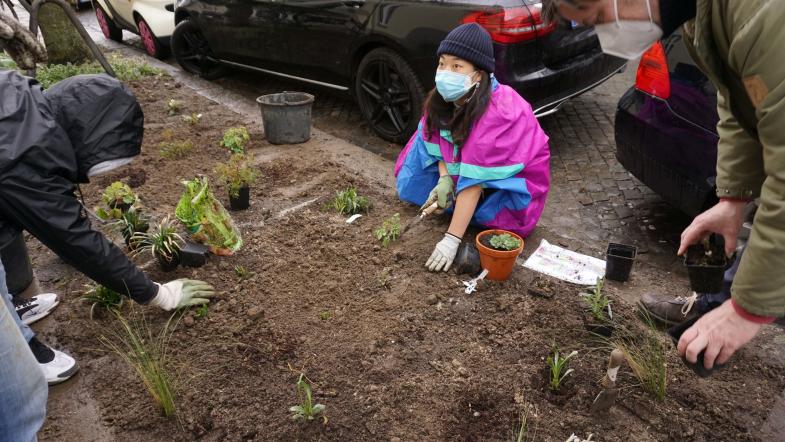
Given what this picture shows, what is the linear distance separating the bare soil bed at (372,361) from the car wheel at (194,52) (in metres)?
4.44

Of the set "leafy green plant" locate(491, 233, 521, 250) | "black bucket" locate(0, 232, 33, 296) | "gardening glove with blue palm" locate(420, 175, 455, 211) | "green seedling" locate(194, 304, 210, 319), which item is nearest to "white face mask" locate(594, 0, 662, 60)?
"leafy green plant" locate(491, 233, 521, 250)

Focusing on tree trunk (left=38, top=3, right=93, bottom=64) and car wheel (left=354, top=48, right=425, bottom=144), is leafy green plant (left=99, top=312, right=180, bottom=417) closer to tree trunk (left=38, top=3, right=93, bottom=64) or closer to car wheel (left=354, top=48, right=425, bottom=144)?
car wheel (left=354, top=48, right=425, bottom=144)

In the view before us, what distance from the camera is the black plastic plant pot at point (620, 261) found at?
10.5 feet

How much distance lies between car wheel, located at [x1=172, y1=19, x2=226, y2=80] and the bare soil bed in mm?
4444

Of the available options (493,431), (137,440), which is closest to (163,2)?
(137,440)

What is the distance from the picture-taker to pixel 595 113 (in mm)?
5875

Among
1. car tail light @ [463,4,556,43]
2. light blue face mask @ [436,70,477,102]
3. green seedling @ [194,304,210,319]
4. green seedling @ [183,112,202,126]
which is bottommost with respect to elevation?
green seedling @ [183,112,202,126]

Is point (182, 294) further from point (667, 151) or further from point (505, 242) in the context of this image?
point (667, 151)

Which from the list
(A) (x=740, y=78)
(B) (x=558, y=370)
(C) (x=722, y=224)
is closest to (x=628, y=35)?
(A) (x=740, y=78)

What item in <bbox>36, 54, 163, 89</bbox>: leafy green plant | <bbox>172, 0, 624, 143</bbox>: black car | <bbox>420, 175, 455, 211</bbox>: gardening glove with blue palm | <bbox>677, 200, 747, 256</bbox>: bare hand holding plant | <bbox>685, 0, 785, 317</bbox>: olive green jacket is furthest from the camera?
<bbox>36, 54, 163, 89</bbox>: leafy green plant

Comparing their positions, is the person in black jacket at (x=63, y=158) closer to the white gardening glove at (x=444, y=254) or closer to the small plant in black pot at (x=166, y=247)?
the small plant in black pot at (x=166, y=247)

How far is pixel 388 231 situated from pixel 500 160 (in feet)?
2.84

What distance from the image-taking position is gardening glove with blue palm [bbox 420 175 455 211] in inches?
143

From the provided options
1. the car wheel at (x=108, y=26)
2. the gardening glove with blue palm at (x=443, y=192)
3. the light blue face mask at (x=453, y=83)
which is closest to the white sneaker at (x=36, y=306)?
the gardening glove with blue palm at (x=443, y=192)
